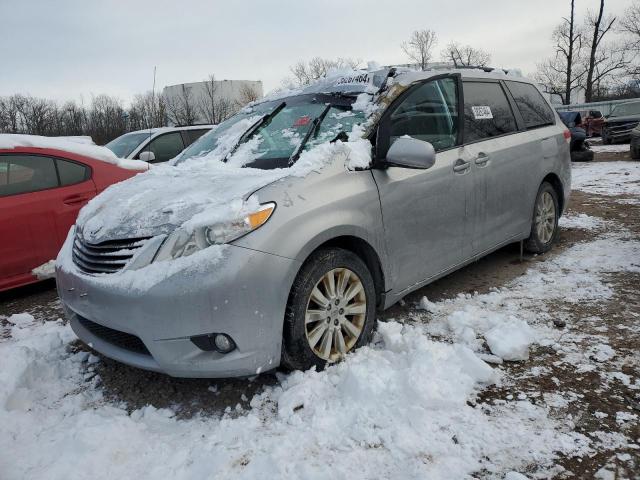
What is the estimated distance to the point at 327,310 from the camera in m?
2.67

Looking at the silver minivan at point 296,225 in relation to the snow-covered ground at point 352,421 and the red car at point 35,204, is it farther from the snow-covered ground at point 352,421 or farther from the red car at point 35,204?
the red car at point 35,204

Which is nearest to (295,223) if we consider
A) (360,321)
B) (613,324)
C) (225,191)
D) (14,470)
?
(225,191)

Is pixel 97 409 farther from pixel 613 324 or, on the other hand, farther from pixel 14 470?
pixel 613 324

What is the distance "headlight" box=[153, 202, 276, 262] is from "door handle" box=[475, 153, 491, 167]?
2027 millimetres

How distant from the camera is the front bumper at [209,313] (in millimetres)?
2264

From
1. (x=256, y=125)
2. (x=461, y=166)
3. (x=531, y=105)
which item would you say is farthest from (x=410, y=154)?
(x=531, y=105)

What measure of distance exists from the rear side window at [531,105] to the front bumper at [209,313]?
121 inches

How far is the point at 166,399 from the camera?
2660 mm

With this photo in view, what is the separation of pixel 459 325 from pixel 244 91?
166ft

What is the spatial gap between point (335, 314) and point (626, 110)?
20066 millimetres

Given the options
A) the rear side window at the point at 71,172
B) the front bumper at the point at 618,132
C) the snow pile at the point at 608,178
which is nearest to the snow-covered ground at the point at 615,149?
the front bumper at the point at 618,132

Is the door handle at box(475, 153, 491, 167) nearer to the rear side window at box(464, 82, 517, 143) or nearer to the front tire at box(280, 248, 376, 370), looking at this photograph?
the rear side window at box(464, 82, 517, 143)

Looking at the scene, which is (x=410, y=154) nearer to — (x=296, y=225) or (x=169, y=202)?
(x=296, y=225)

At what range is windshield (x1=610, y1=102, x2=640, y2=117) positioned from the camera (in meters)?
18.1
